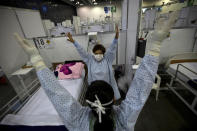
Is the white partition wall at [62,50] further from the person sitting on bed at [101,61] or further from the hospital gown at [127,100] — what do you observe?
the hospital gown at [127,100]

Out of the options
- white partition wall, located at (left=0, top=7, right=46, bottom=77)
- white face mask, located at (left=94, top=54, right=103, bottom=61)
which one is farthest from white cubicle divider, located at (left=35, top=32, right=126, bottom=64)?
white face mask, located at (left=94, top=54, right=103, bottom=61)

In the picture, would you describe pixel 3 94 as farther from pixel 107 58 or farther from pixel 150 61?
pixel 150 61

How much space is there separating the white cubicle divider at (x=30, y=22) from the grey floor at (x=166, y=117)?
9.87ft

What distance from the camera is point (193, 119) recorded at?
1.51 m

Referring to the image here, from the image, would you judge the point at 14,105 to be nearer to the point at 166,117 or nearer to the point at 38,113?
the point at 38,113

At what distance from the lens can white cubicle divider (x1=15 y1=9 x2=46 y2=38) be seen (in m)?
2.21

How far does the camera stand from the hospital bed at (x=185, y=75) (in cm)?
150

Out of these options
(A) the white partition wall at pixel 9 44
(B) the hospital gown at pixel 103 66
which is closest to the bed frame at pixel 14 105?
(A) the white partition wall at pixel 9 44

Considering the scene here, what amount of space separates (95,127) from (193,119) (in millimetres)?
1865

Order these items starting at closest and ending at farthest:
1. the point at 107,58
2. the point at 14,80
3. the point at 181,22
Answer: the point at 107,58
the point at 14,80
the point at 181,22

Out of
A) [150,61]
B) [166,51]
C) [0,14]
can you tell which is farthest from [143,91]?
[0,14]

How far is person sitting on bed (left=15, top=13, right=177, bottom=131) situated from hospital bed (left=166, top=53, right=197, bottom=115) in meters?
1.47

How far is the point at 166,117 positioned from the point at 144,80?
5.21 ft

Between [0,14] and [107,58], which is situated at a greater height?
[0,14]
